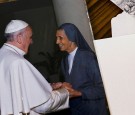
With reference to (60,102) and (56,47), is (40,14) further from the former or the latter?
(60,102)

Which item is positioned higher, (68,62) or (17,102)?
(68,62)

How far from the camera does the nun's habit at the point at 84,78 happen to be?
1.57m

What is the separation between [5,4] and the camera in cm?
163

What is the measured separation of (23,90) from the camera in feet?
4.92

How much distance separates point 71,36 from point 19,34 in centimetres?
35

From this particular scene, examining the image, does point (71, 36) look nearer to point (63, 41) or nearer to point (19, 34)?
point (63, 41)

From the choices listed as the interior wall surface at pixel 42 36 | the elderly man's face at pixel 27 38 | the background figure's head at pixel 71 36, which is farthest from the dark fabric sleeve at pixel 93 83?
the elderly man's face at pixel 27 38

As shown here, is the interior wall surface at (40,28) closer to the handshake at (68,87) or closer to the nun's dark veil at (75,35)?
the nun's dark veil at (75,35)

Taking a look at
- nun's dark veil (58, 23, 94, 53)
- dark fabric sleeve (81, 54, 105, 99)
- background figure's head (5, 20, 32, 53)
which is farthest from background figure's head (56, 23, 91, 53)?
background figure's head (5, 20, 32, 53)

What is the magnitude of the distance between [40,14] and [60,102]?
60 centimetres

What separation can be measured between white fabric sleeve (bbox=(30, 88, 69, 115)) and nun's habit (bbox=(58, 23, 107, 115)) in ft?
0.16

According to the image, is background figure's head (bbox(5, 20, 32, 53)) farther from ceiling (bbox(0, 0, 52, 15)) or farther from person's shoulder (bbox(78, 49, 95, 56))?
person's shoulder (bbox(78, 49, 95, 56))

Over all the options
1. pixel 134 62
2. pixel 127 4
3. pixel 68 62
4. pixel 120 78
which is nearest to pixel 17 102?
pixel 68 62

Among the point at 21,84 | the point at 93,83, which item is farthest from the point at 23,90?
the point at 93,83
